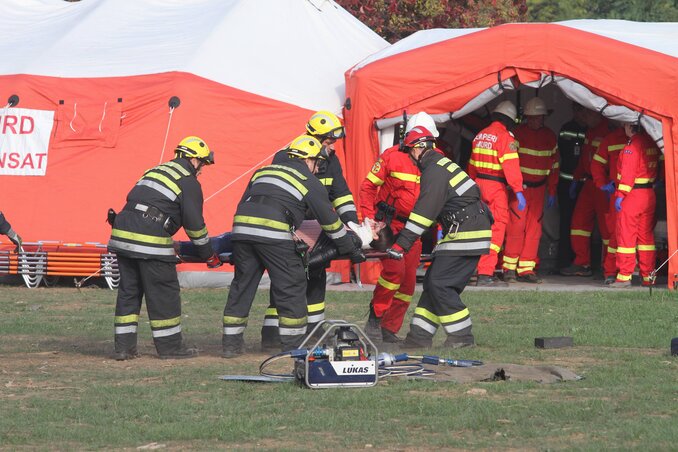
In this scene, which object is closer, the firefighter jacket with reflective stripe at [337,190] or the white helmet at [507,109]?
the firefighter jacket with reflective stripe at [337,190]

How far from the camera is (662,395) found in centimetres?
812

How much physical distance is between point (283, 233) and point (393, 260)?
1558 mm

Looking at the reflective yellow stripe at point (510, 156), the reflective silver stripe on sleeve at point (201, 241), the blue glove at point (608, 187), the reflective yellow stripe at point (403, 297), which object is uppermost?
the reflective yellow stripe at point (510, 156)

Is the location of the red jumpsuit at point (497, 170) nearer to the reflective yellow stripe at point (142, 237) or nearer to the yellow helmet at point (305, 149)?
the yellow helmet at point (305, 149)

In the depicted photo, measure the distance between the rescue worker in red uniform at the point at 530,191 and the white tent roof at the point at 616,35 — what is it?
127 cm

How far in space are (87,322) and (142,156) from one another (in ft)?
13.2

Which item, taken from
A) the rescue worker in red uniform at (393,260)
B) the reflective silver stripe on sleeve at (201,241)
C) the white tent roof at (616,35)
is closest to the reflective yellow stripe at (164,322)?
the reflective silver stripe on sleeve at (201,241)

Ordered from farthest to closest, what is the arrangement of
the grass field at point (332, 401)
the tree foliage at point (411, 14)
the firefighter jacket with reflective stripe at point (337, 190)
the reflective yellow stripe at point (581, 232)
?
the tree foliage at point (411, 14) → the reflective yellow stripe at point (581, 232) → the firefighter jacket with reflective stripe at point (337, 190) → the grass field at point (332, 401)

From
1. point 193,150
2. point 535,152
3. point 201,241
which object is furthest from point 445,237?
point 535,152

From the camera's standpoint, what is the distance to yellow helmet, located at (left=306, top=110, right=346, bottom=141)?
1086 centimetres

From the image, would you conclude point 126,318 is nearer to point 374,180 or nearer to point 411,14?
point 374,180

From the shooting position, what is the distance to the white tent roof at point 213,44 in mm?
16781

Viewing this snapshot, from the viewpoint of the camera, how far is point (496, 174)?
1564cm

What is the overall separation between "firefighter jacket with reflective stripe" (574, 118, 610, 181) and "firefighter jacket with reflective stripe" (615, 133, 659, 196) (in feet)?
4.44
